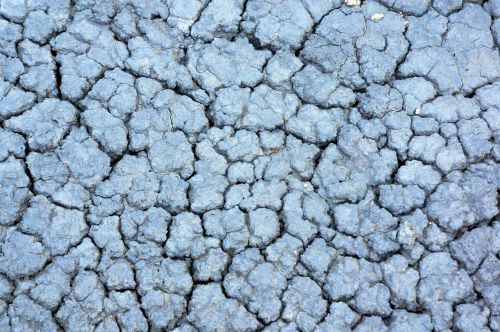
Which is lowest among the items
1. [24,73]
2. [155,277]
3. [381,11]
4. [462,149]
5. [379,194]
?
[155,277]

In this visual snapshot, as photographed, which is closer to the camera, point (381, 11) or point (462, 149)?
point (462, 149)

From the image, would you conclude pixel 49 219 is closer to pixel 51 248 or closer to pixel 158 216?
pixel 51 248

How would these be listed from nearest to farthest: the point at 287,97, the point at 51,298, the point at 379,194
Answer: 1. the point at 51,298
2. the point at 379,194
3. the point at 287,97

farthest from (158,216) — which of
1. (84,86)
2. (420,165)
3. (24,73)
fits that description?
(420,165)

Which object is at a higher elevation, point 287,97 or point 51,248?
point 287,97

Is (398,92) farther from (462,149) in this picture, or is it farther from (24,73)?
(24,73)

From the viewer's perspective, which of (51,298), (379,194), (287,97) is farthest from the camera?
(287,97)

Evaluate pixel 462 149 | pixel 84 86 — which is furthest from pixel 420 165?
pixel 84 86
